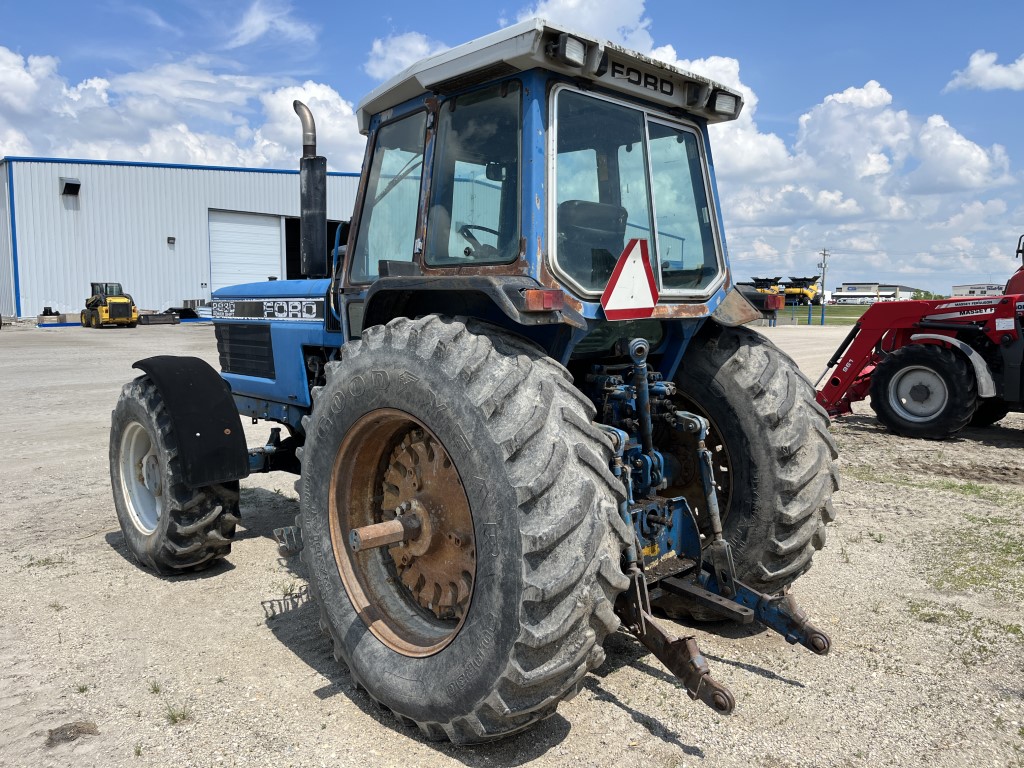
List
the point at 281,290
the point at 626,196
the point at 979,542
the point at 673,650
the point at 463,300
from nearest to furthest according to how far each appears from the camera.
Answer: the point at 673,650, the point at 463,300, the point at 626,196, the point at 281,290, the point at 979,542

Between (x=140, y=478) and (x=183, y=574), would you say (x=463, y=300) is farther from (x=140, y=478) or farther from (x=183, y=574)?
(x=140, y=478)

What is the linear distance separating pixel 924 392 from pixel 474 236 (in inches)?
306

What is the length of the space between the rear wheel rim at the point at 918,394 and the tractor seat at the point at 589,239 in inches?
284

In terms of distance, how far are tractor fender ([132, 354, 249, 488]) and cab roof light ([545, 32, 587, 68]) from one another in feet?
8.22

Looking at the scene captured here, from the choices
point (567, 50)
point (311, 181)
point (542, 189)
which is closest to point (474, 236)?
point (542, 189)

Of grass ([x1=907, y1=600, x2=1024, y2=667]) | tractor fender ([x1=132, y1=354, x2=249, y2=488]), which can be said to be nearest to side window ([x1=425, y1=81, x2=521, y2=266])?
tractor fender ([x1=132, y1=354, x2=249, y2=488])

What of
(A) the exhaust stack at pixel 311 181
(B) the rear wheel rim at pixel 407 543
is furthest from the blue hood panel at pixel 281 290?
(B) the rear wheel rim at pixel 407 543

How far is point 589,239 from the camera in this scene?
10.7 feet

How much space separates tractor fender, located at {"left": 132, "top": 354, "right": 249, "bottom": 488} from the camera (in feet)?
13.6

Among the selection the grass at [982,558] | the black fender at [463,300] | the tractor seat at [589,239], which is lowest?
the grass at [982,558]

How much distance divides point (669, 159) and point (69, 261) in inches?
1329

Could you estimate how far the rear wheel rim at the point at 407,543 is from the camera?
10.2ft

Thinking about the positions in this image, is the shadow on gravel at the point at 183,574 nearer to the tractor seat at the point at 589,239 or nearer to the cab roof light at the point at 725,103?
the tractor seat at the point at 589,239

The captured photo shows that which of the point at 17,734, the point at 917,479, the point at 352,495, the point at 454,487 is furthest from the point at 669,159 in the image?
the point at 917,479
